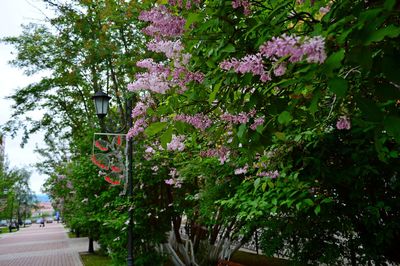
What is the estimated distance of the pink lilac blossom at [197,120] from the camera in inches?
108

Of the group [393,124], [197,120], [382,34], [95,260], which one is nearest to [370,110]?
[393,124]

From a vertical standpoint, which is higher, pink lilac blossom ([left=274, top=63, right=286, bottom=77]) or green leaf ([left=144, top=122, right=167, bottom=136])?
pink lilac blossom ([left=274, top=63, right=286, bottom=77])

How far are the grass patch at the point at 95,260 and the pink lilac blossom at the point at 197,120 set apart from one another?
1053 centimetres

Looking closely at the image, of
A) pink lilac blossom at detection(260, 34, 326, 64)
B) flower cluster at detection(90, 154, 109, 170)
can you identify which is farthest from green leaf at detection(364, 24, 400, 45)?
flower cluster at detection(90, 154, 109, 170)

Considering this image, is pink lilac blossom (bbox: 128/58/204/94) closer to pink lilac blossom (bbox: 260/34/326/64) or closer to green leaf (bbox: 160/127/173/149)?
green leaf (bbox: 160/127/173/149)

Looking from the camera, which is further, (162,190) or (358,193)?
(162,190)

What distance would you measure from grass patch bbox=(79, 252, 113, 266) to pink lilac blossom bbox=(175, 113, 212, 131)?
1053 cm

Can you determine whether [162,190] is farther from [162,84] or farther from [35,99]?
[35,99]

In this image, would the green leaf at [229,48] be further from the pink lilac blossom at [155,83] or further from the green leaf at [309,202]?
the green leaf at [309,202]

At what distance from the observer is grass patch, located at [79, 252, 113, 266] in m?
12.8

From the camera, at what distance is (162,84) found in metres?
2.78

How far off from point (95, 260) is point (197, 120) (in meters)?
12.7

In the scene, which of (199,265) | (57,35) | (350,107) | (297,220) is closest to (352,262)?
(297,220)

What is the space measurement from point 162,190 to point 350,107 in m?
6.67
